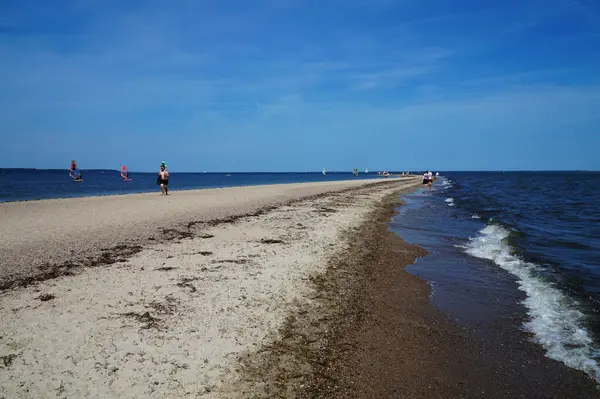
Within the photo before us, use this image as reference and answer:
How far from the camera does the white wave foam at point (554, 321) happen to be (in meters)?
5.04

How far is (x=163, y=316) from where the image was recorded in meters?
5.39

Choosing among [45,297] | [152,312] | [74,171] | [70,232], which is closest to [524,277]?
[152,312]

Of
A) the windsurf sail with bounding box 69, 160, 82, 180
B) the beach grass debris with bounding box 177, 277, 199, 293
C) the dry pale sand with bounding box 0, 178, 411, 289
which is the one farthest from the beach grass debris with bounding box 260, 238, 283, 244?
the windsurf sail with bounding box 69, 160, 82, 180

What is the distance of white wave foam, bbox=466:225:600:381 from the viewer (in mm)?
5039

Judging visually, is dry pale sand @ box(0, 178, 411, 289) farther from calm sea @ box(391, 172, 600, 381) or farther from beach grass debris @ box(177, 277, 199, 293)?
calm sea @ box(391, 172, 600, 381)

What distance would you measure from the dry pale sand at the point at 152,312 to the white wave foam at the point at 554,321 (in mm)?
3977

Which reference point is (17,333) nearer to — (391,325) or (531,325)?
(391,325)

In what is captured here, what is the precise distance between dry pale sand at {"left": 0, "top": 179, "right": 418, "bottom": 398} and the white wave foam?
3.98 metres

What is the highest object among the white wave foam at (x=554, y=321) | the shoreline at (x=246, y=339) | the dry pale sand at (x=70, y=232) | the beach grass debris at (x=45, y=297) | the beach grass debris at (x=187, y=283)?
the dry pale sand at (x=70, y=232)

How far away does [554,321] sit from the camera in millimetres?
6234

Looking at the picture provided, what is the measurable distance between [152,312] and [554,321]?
695cm

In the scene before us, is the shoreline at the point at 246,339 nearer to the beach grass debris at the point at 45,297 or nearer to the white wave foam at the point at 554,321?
the beach grass debris at the point at 45,297

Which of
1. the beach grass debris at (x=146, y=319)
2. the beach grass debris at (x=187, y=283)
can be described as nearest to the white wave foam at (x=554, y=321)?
the beach grass debris at (x=146, y=319)

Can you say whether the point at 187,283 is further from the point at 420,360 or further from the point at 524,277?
the point at 524,277
